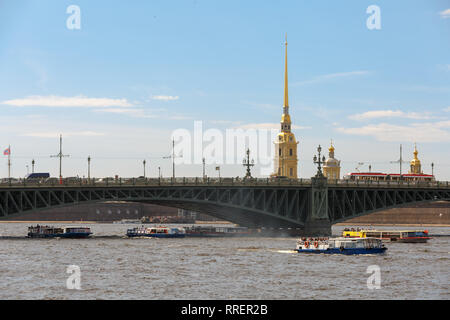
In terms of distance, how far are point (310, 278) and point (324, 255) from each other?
1097 inches

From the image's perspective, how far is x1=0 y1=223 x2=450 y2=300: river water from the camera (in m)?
67.1

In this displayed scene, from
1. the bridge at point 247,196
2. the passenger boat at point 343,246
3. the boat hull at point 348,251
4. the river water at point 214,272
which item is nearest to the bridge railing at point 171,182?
the bridge at point 247,196

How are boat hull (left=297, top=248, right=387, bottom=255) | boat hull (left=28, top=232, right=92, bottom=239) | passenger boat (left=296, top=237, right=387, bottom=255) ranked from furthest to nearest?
boat hull (left=28, top=232, right=92, bottom=239) → passenger boat (left=296, top=237, right=387, bottom=255) → boat hull (left=297, top=248, right=387, bottom=255)

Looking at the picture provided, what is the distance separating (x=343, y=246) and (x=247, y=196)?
31065 millimetres

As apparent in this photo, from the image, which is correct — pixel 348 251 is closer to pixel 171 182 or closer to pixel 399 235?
pixel 171 182

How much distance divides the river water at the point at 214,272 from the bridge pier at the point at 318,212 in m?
17.3

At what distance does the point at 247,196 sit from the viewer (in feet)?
443

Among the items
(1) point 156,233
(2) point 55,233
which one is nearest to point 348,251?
(1) point 156,233

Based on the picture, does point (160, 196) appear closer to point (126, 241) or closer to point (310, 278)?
point (126, 241)

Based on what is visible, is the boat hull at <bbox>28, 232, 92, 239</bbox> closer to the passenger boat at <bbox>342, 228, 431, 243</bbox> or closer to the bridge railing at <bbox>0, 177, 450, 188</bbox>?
the bridge railing at <bbox>0, 177, 450, 188</bbox>

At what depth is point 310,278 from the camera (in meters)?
77.5

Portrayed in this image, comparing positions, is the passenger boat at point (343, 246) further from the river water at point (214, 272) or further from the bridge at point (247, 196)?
the bridge at point (247, 196)

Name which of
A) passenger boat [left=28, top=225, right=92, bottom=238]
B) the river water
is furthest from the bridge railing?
passenger boat [left=28, top=225, right=92, bottom=238]
